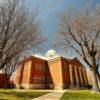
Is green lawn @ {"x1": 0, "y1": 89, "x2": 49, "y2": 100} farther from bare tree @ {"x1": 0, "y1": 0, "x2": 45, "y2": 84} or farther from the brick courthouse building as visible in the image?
the brick courthouse building

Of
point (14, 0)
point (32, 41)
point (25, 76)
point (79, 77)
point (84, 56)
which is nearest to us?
point (14, 0)

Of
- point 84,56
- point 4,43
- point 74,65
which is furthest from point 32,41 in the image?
point 74,65

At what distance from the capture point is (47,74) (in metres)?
50.1

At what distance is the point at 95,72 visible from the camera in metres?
26.2

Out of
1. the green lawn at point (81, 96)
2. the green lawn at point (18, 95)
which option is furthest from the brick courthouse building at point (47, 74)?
the green lawn at point (81, 96)

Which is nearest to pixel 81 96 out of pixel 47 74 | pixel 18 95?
pixel 18 95

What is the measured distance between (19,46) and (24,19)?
3237 mm

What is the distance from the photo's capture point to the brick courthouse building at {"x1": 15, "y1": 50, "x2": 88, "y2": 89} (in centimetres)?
4559

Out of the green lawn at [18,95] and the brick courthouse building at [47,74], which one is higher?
the brick courthouse building at [47,74]

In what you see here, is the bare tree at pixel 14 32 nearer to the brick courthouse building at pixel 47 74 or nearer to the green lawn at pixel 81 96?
the green lawn at pixel 81 96

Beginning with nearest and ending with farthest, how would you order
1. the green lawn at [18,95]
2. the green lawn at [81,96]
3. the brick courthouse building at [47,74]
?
1. the green lawn at [18,95]
2. the green lawn at [81,96]
3. the brick courthouse building at [47,74]

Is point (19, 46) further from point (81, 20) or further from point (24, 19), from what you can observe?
point (81, 20)

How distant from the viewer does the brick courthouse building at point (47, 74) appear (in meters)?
45.6

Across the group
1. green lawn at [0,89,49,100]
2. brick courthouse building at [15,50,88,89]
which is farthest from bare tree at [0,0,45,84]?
brick courthouse building at [15,50,88,89]
